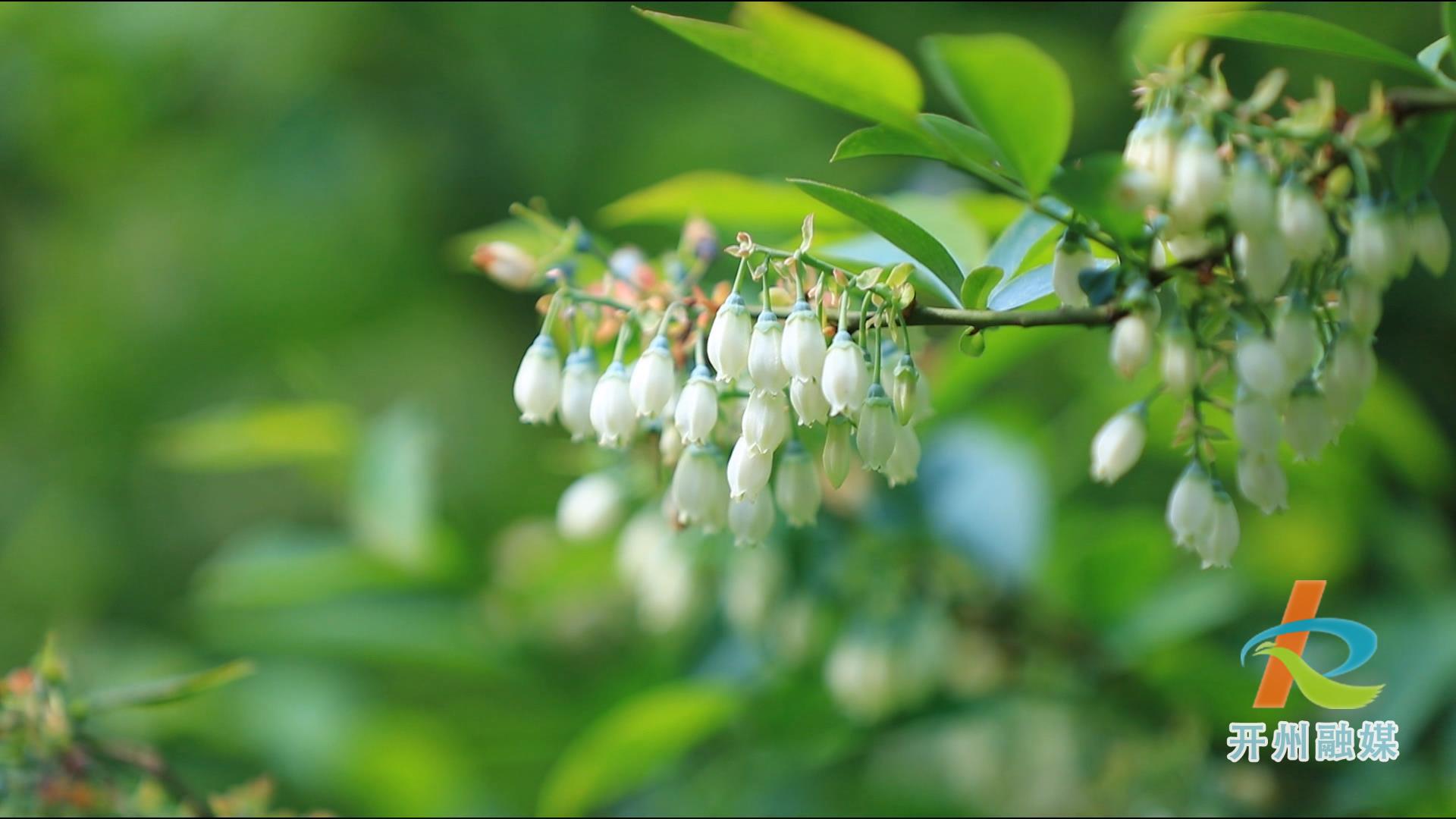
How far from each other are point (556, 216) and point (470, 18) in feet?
2.04

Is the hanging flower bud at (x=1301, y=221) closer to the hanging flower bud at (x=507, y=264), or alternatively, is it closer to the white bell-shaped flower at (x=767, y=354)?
the white bell-shaped flower at (x=767, y=354)

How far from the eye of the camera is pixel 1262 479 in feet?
3.32

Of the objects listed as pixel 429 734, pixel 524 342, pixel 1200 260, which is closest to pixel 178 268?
pixel 524 342

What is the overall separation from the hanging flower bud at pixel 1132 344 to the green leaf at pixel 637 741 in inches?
A: 44.1

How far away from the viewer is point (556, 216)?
11.7 feet

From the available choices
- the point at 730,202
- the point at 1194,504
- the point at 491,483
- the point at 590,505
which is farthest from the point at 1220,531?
the point at 491,483

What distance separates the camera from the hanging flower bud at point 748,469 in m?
1.04

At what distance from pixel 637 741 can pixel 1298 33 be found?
1.36 metres

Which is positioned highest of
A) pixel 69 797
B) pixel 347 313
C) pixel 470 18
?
pixel 470 18

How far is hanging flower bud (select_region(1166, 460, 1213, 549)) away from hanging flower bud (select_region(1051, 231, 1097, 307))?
22cm

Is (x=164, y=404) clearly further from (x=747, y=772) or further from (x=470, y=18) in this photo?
(x=747, y=772)

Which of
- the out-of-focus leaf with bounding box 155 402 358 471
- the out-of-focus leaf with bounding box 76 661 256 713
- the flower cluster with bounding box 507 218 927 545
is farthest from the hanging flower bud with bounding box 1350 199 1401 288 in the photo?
the out-of-focus leaf with bounding box 155 402 358 471

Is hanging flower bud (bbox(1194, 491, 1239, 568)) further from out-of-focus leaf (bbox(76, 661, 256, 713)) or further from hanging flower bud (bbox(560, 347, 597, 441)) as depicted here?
out-of-focus leaf (bbox(76, 661, 256, 713))

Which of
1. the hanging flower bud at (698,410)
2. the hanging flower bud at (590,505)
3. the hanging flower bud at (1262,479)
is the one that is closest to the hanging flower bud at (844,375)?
the hanging flower bud at (698,410)
